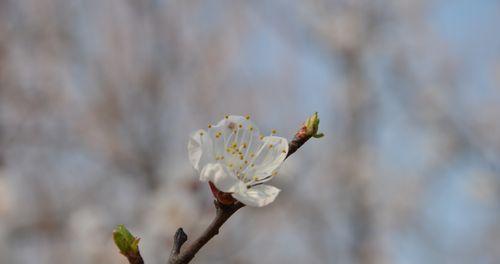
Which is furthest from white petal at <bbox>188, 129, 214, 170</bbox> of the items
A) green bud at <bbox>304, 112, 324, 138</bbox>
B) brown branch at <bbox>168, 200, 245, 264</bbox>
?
green bud at <bbox>304, 112, 324, 138</bbox>

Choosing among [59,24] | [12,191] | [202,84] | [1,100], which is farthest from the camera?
[202,84]

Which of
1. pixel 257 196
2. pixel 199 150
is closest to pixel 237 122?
pixel 199 150

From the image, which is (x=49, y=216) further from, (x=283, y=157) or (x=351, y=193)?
(x=283, y=157)

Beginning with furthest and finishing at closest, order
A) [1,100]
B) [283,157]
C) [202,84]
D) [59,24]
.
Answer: [202,84]
[59,24]
[1,100]
[283,157]

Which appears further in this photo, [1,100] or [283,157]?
[1,100]

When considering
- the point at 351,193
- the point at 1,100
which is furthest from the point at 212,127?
the point at 351,193

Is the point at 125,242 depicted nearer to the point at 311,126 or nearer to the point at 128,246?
the point at 128,246

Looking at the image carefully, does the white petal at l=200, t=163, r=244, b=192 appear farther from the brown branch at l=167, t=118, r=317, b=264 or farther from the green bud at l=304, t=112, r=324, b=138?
the green bud at l=304, t=112, r=324, b=138
